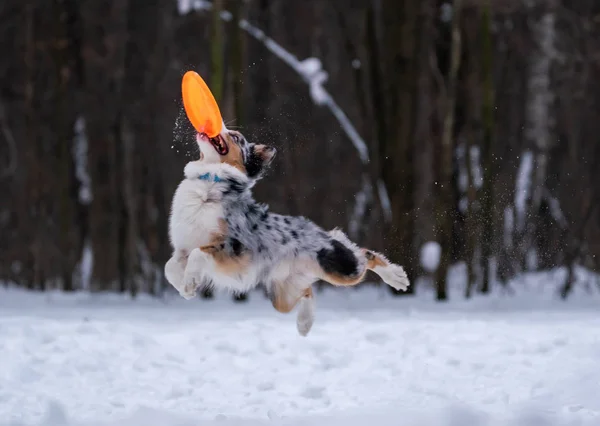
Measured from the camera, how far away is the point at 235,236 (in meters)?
4.18

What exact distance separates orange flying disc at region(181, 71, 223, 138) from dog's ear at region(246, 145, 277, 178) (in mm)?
482

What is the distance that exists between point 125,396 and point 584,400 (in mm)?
3465

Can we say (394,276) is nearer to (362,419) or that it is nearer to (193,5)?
(362,419)

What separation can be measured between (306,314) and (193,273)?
1013 mm

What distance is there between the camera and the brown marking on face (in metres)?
4.21

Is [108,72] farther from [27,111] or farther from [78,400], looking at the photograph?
[78,400]

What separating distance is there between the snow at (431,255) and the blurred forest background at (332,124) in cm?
4

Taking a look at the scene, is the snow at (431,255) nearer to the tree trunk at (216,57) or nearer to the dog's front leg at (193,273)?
the tree trunk at (216,57)

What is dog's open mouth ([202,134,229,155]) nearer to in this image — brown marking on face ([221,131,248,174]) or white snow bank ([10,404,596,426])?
brown marking on face ([221,131,248,174])

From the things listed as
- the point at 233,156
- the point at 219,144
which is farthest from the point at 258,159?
the point at 219,144

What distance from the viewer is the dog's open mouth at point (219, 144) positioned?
13.4ft


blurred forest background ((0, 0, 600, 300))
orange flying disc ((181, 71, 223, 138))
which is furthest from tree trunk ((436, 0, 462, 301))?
orange flying disc ((181, 71, 223, 138))

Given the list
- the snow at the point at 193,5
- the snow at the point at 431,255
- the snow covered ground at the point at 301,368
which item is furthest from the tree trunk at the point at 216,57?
the snow at the point at 431,255

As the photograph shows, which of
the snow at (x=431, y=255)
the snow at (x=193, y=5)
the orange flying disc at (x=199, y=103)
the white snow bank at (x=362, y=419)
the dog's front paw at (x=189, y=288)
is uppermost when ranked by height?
the snow at (x=193, y=5)
